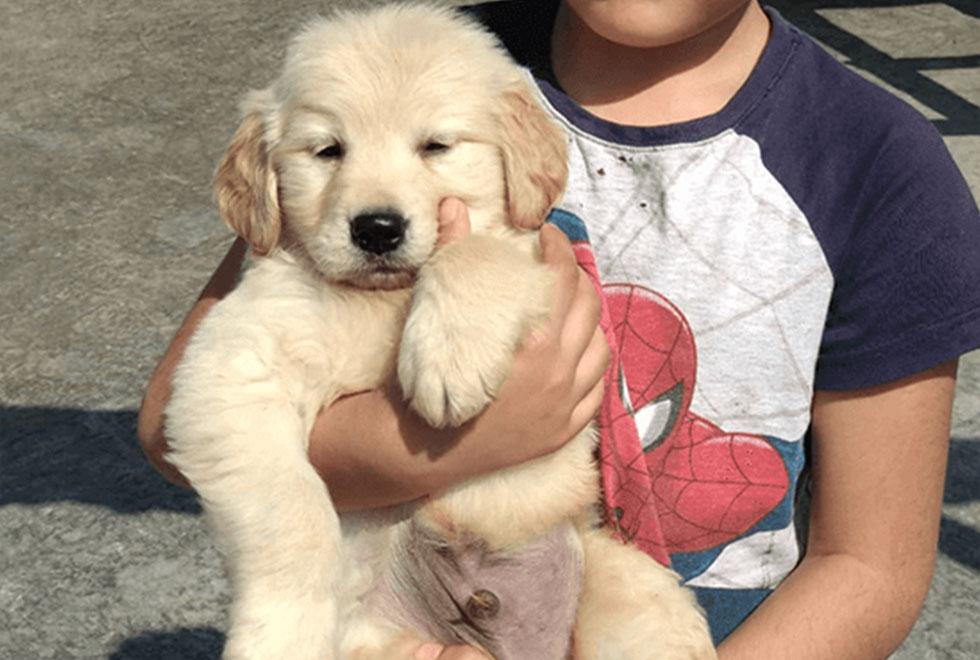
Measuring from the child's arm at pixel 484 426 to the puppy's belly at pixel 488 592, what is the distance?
0.14 metres

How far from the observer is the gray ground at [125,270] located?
392 cm

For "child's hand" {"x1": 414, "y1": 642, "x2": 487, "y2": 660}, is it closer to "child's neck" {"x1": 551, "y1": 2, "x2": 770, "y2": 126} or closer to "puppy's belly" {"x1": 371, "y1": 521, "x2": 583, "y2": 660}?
"puppy's belly" {"x1": 371, "y1": 521, "x2": 583, "y2": 660}

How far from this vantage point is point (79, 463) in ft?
14.9

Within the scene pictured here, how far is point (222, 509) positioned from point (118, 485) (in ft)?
8.26

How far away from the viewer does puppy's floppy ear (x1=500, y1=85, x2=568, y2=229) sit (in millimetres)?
2373

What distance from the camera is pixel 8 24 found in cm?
842

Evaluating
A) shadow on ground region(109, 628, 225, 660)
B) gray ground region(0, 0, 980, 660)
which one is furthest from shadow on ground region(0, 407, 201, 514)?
shadow on ground region(109, 628, 225, 660)

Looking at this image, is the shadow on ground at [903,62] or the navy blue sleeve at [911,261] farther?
the shadow on ground at [903,62]

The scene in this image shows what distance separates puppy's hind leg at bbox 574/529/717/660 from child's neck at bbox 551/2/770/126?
85 cm

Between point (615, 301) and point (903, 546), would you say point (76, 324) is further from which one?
point (903, 546)

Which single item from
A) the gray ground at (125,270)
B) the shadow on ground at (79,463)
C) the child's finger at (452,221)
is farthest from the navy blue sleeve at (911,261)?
the shadow on ground at (79,463)

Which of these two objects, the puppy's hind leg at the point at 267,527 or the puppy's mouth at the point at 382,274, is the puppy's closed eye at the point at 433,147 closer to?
the puppy's mouth at the point at 382,274

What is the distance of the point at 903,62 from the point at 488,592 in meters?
6.44

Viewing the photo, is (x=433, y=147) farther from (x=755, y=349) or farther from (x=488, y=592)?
(x=488, y=592)
